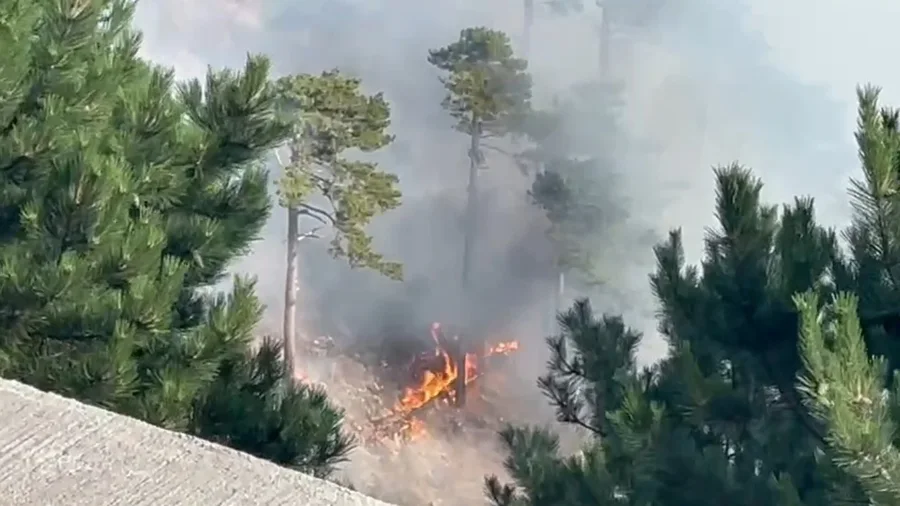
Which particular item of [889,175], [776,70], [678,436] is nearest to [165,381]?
[678,436]

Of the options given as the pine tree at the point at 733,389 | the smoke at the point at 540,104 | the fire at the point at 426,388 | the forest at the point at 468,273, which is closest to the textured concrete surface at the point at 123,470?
the forest at the point at 468,273

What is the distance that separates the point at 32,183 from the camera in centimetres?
152

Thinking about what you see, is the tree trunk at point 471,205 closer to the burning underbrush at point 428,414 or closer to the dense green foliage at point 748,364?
the burning underbrush at point 428,414

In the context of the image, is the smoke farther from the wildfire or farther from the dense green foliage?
the dense green foliage

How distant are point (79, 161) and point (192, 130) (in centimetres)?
28

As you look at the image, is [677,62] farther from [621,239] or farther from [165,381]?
[165,381]

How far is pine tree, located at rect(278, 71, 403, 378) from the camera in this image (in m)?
2.12

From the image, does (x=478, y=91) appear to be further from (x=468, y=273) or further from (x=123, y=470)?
(x=123, y=470)

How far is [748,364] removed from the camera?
1278mm

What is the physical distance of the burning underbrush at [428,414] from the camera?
210 centimetres

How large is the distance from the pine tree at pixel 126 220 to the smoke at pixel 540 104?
16.2 inches

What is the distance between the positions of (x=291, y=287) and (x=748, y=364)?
110 cm

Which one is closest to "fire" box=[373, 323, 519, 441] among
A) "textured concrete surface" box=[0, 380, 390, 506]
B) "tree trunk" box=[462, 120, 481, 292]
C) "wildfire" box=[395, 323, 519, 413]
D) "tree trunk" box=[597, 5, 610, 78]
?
"wildfire" box=[395, 323, 519, 413]

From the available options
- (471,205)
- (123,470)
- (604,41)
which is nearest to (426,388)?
(471,205)
